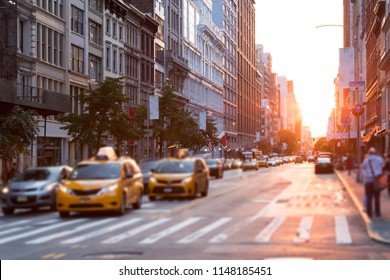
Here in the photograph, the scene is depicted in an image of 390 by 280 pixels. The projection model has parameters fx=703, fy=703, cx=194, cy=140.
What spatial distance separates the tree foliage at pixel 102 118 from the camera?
27.4ft

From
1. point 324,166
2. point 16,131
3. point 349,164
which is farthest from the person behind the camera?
point 16,131

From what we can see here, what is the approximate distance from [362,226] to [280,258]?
68.6 inches

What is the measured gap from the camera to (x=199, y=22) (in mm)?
9039

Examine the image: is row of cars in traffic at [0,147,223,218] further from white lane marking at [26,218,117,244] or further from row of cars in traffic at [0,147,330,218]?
white lane marking at [26,218,117,244]

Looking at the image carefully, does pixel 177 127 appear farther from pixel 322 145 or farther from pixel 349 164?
pixel 349 164

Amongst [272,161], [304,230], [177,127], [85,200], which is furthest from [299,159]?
[85,200]

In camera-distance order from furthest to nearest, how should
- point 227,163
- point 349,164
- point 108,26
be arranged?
1. point 108,26
2. point 227,163
3. point 349,164

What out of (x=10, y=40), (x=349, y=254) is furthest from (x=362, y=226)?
(x=10, y=40)

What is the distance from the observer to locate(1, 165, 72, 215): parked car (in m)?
6.97

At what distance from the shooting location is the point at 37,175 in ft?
23.6

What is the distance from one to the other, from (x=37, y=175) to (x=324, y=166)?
3.13 metres

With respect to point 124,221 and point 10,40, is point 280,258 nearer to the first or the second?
point 124,221

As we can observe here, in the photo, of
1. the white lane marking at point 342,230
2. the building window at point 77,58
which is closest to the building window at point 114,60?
the building window at point 77,58

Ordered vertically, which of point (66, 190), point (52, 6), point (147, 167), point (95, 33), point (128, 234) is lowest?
point (128, 234)
